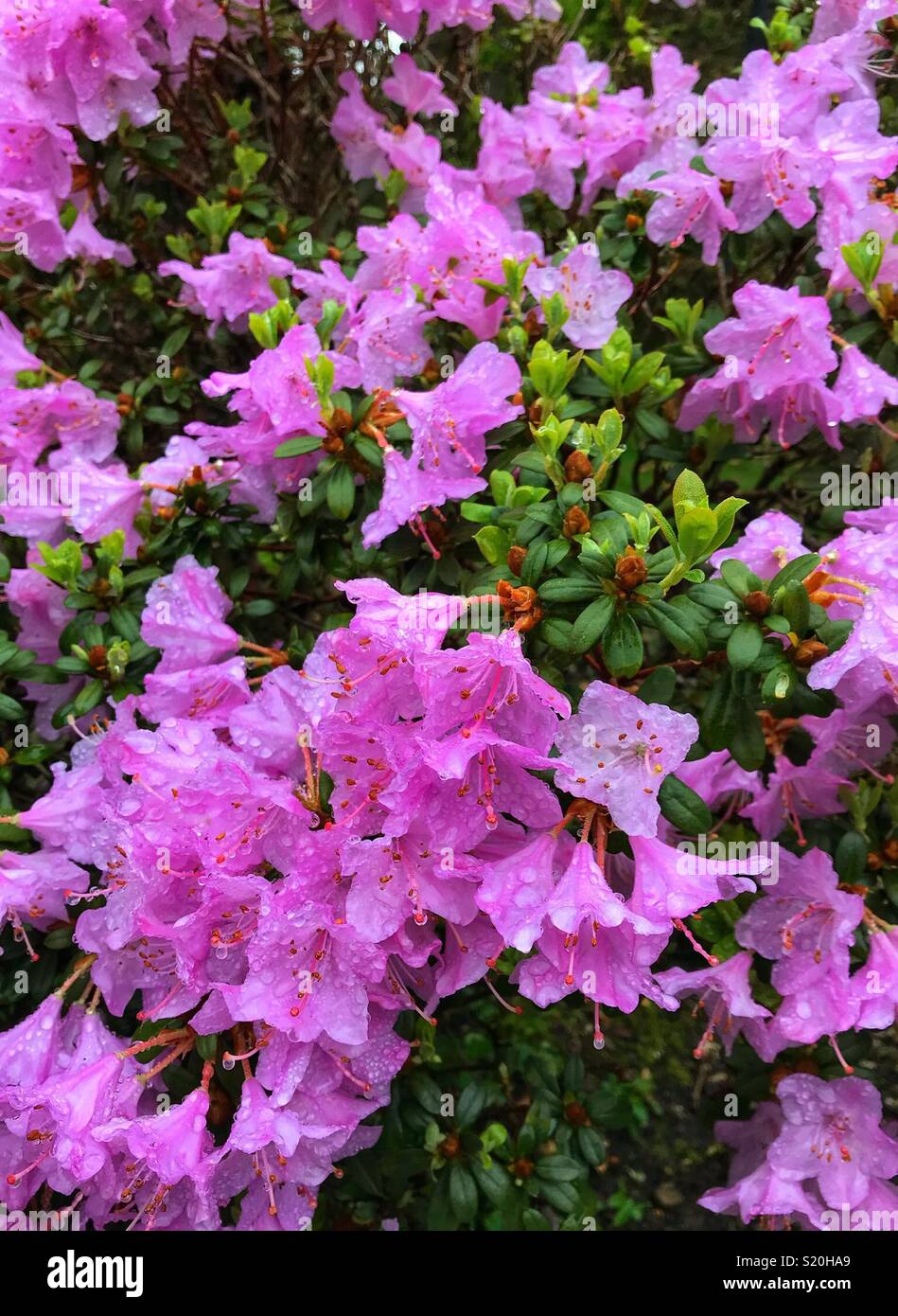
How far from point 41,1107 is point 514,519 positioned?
117 centimetres

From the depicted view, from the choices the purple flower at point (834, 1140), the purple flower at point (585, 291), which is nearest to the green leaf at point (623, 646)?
the purple flower at point (585, 291)

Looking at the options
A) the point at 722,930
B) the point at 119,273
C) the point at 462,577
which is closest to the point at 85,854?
the point at 462,577

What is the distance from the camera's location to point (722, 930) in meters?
1.74

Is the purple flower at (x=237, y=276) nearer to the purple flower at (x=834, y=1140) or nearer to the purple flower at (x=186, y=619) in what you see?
the purple flower at (x=186, y=619)

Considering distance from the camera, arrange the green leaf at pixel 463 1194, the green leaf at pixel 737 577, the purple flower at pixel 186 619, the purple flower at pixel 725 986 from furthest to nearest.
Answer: the green leaf at pixel 463 1194 < the purple flower at pixel 186 619 < the purple flower at pixel 725 986 < the green leaf at pixel 737 577

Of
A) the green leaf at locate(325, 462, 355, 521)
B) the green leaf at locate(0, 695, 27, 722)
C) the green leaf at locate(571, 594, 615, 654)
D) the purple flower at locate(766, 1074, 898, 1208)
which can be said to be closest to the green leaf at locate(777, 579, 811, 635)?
the green leaf at locate(571, 594, 615, 654)

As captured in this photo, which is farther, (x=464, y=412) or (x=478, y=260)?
(x=478, y=260)

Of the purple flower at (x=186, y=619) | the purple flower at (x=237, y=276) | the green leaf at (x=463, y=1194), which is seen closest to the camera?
the purple flower at (x=186, y=619)

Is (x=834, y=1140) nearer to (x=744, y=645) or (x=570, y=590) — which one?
(x=744, y=645)

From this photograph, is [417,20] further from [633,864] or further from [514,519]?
[633,864]

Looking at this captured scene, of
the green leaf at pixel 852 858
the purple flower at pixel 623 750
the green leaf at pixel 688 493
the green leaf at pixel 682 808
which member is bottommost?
the green leaf at pixel 852 858

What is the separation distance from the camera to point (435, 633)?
1.20 m

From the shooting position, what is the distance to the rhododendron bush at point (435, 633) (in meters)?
1.30

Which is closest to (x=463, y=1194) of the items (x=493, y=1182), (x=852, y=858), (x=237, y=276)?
(x=493, y=1182)
